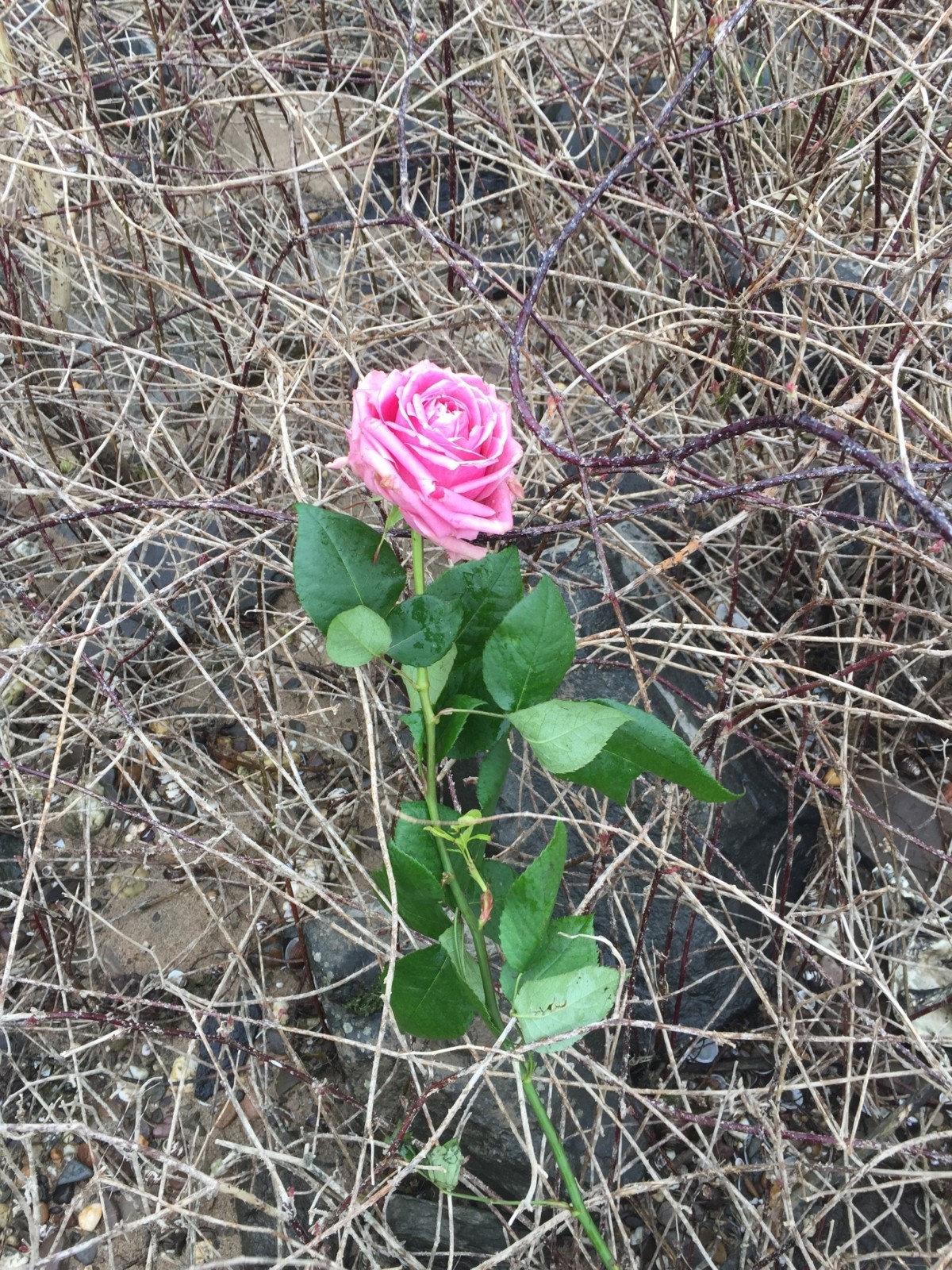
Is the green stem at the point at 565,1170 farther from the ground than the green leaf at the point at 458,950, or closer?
closer

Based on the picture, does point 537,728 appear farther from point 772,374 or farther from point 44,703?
point 44,703

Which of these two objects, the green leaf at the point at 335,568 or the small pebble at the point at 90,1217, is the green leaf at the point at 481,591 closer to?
the green leaf at the point at 335,568

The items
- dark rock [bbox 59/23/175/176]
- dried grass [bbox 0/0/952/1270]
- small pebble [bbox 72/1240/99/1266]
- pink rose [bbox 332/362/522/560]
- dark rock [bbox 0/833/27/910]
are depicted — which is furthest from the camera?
dark rock [bbox 59/23/175/176]

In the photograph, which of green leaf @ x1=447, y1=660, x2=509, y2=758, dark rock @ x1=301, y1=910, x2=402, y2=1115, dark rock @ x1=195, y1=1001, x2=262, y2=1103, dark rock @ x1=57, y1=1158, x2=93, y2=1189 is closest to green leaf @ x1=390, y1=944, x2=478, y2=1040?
green leaf @ x1=447, y1=660, x2=509, y2=758

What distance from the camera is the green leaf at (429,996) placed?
1137mm

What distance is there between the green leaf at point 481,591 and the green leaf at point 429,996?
0.35 m

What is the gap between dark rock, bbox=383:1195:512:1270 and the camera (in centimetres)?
149

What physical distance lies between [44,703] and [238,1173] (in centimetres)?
100

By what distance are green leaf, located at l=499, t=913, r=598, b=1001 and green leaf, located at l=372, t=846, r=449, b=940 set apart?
100 millimetres

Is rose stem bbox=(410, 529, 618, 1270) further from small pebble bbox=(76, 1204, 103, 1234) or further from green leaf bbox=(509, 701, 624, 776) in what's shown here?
small pebble bbox=(76, 1204, 103, 1234)

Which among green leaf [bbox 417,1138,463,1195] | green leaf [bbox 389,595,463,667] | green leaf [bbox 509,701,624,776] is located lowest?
green leaf [bbox 417,1138,463,1195]

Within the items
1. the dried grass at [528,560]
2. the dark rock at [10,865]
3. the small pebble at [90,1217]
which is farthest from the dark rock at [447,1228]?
the dark rock at [10,865]

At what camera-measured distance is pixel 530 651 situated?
1.07 metres

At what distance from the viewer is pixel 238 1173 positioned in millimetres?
1638
